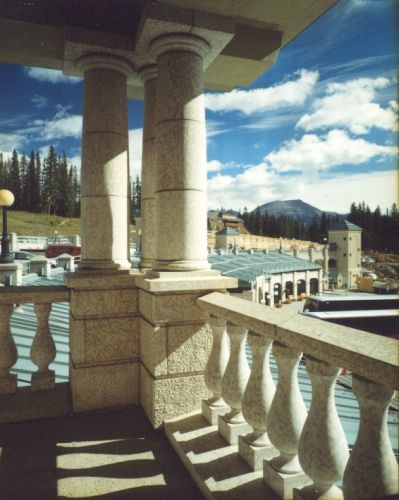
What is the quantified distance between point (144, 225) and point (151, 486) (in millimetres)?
3866

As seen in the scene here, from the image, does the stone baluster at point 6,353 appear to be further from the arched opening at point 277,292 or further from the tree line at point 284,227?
the tree line at point 284,227

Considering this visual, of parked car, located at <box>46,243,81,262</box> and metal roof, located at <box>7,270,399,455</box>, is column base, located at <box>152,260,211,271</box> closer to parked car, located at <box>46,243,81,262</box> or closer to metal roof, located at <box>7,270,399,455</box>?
metal roof, located at <box>7,270,399,455</box>

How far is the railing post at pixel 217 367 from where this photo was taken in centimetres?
409

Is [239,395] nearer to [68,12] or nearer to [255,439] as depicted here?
[255,439]

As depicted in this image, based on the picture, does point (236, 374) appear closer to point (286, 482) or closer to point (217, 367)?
point (217, 367)

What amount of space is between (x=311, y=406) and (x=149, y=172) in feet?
15.2

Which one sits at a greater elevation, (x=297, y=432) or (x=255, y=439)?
(x=297, y=432)

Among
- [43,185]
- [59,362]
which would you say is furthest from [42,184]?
[59,362]

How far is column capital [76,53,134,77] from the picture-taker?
542 cm

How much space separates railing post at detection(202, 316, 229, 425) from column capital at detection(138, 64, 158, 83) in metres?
4.02

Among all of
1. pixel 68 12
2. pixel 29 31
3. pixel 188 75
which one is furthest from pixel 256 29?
pixel 29 31

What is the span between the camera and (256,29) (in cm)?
554

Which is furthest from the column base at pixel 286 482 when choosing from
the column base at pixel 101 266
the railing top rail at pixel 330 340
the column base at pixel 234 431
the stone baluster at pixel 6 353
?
the stone baluster at pixel 6 353

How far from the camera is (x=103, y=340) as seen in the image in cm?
516
